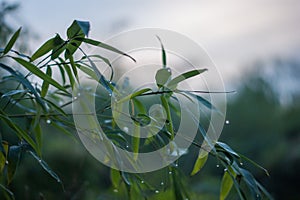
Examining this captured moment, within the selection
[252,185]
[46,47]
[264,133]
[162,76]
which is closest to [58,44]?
[46,47]

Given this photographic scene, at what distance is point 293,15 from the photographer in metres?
Result: 2.44

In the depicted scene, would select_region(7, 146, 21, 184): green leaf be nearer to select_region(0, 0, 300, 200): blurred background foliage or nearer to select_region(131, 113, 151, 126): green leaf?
select_region(131, 113, 151, 126): green leaf

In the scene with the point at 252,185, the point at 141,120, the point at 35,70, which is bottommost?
the point at 252,185

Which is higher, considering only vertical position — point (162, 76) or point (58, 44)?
point (58, 44)

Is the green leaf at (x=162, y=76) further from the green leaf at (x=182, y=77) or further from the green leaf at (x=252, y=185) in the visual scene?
the green leaf at (x=252, y=185)

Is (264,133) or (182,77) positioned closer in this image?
(182,77)

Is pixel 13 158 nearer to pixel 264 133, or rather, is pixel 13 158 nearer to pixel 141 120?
pixel 141 120

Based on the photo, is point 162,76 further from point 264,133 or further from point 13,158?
point 264,133

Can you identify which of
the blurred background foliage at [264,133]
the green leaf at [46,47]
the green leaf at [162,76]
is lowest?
the blurred background foliage at [264,133]

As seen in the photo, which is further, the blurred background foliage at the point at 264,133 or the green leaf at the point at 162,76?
the blurred background foliage at the point at 264,133

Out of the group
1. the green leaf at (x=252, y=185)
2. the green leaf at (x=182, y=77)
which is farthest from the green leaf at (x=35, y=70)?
the green leaf at (x=252, y=185)

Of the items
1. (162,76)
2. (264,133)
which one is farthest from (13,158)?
(264,133)

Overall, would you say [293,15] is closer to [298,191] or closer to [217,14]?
[217,14]

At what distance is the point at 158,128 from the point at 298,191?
8.04 feet
